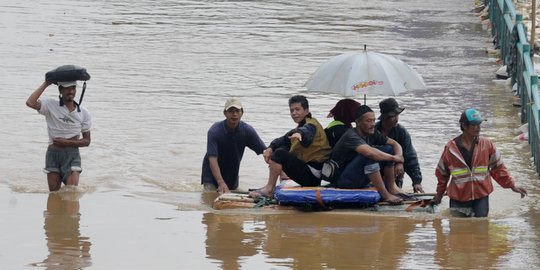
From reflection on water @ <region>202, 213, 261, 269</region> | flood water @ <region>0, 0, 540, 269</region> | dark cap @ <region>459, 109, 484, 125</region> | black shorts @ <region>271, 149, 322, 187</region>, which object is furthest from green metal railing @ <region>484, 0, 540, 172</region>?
reflection on water @ <region>202, 213, 261, 269</region>

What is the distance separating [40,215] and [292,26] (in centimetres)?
1426

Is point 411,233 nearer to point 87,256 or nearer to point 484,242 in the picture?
point 484,242

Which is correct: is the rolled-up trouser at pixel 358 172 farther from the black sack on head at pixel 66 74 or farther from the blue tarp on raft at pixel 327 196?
the black sack on head at pixel 66 74

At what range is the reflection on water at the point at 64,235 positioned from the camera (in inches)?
371

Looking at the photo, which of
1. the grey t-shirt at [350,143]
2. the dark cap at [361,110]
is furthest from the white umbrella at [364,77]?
the grey t-shirt at [350,143]

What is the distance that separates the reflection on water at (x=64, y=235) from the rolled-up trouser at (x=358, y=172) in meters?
2.34

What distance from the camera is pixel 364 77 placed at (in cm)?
1163

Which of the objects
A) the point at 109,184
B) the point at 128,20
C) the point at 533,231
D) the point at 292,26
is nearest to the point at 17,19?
the point at 128,20

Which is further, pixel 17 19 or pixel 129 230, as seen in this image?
pixel 17 19

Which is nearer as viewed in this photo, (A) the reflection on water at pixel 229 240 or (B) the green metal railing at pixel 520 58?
(A) the reflection on water at pixel 229 240

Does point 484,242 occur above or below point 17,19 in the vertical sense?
below

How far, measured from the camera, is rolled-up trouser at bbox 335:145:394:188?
1118 centimetres

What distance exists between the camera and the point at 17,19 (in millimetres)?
25062

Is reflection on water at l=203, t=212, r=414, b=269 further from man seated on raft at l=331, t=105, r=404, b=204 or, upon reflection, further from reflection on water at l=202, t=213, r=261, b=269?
man seated on raft at l=331, t=105, r=404, b=204
